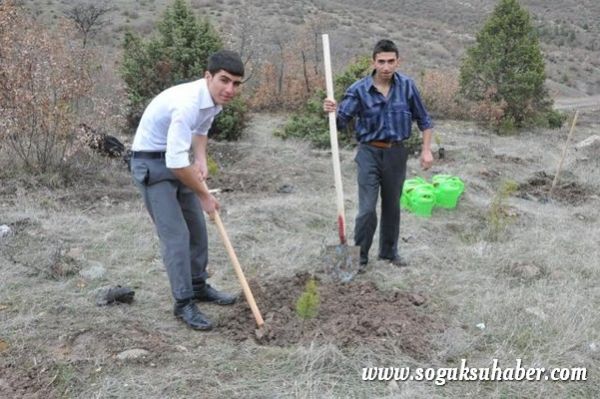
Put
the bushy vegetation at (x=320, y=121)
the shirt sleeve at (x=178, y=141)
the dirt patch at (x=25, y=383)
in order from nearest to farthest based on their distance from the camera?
the dirt patch at (x=25, y=383), the shirt sleeve at (x=178, y=141), the bushy vegetation at (x=320, y=121)

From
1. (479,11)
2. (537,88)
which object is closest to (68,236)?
(537,88)

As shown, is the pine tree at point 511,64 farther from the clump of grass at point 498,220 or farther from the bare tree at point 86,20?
the bare tree at point 86,20

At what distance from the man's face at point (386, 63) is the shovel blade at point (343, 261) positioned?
128cm

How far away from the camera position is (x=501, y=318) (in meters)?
3.75

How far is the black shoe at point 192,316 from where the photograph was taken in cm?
358

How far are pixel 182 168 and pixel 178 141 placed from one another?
0.47 feet

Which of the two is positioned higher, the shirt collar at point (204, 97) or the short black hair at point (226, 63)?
the short black hair at point (226, 63)

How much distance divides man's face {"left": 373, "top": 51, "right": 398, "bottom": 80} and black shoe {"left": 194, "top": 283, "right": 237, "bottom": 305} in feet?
6.21

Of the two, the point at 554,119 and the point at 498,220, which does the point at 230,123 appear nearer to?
the point at 498,220

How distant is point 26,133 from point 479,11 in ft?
140

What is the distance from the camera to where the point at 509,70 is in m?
12.5

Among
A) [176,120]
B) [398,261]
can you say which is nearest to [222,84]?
[176,120]

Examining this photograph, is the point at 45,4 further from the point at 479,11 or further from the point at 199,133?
the point at 479,11

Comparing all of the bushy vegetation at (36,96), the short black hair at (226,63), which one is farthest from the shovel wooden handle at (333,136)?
the bushy vegetation at (36,96)
